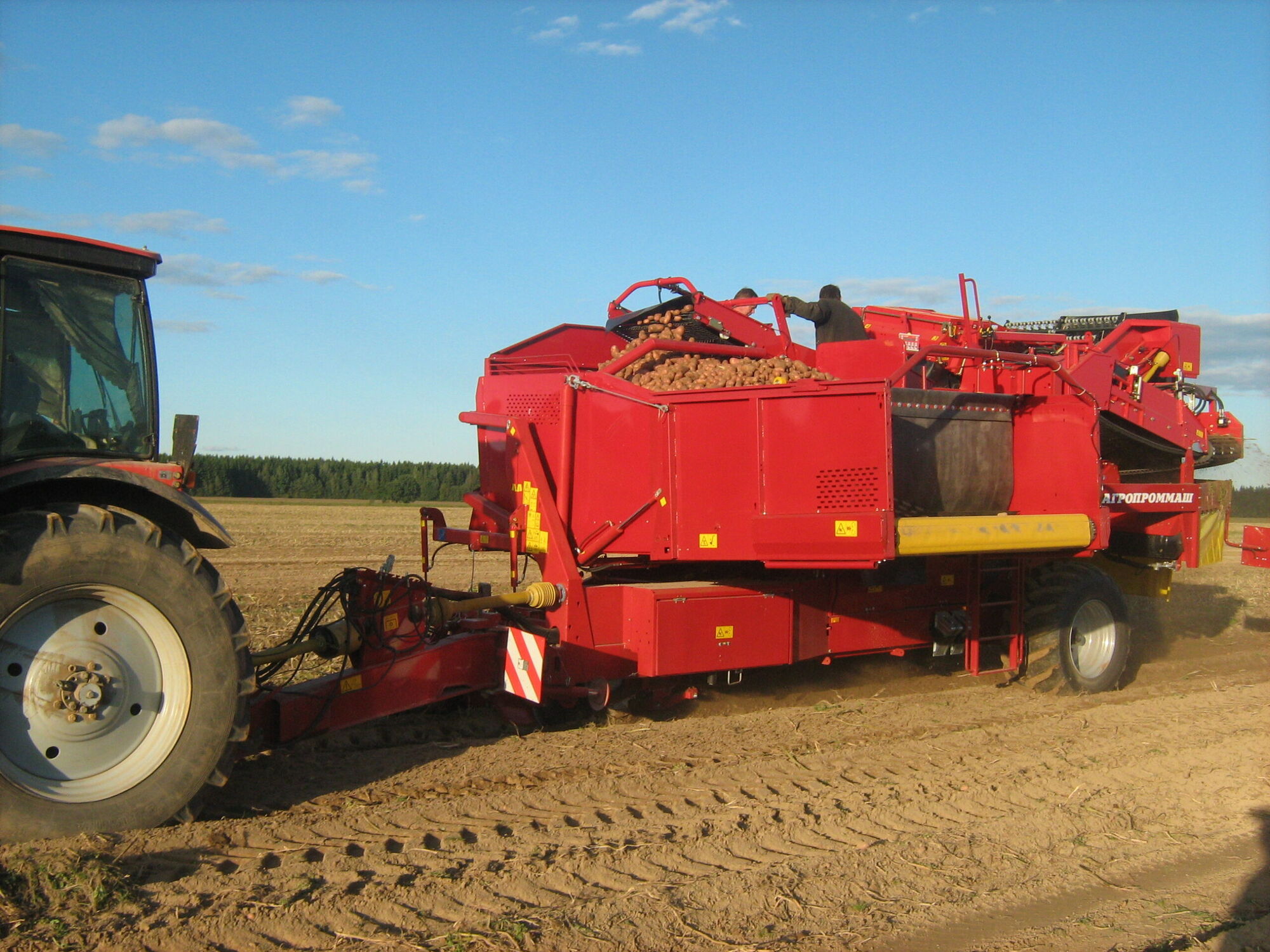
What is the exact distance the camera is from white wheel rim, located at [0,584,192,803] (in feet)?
11.7

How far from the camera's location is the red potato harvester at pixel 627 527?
3.70m

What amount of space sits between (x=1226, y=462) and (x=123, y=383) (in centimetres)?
910

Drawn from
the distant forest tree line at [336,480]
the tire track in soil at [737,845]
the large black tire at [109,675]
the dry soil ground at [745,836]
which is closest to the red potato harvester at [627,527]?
the large black tire at [109,675]

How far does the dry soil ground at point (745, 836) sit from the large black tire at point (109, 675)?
0.22 m

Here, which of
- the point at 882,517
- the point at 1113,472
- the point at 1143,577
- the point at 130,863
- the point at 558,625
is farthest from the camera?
the point at 1143,577

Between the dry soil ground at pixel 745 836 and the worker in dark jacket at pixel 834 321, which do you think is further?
the worker in dark jacket at pixel 834 321

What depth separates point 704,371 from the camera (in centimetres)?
631

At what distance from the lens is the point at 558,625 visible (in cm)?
600

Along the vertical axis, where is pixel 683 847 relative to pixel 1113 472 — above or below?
below

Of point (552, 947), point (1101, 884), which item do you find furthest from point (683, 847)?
point (1101, 884)

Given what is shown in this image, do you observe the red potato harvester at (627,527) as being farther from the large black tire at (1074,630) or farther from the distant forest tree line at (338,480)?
the distant forest tree line at (338,480)

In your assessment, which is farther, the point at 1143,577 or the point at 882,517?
the point at 1143,577

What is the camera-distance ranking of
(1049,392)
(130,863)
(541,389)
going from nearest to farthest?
(130,863) → (541,389) → (1049,392)

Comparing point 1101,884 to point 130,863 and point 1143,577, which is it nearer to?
point 130,863
